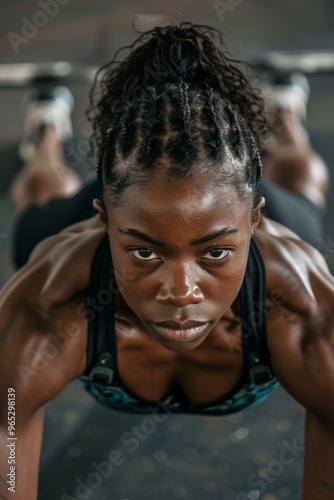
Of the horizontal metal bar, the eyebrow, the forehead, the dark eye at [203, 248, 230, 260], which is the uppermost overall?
the forehead

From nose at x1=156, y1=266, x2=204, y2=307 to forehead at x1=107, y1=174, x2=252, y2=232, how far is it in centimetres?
3

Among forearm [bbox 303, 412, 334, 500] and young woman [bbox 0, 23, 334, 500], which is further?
forearm [bbox 303, 412, 334, 500]

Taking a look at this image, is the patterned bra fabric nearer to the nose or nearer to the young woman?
the young woman

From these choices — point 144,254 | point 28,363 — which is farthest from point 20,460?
point 144,254

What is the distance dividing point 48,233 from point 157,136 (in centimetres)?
42

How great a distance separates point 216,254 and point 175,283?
0.03 m

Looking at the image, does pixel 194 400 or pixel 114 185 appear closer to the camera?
pixel 114 185

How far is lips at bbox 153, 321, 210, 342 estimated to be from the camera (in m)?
0.51

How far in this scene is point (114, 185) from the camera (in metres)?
0.51

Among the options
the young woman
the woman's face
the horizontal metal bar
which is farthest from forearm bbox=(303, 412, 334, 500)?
the horizontal metal bar

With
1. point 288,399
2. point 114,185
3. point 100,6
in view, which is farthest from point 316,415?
point 100,6

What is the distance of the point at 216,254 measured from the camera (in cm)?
49

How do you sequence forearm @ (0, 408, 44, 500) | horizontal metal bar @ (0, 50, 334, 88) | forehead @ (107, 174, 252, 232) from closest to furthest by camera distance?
forehead @ (107, 174, 252, 232) < forearm @ (0, 408, 44, 500) < horizontal metal bar @ (0, 50, 334, 88)

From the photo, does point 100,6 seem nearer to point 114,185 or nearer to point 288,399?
point 288,399
